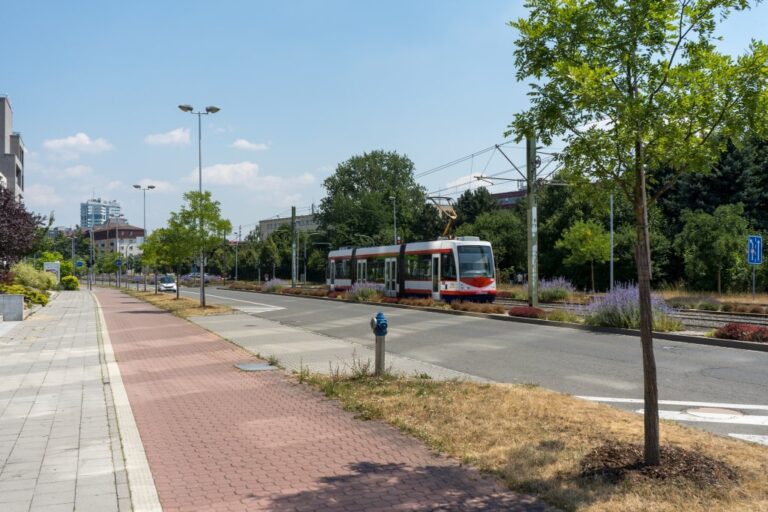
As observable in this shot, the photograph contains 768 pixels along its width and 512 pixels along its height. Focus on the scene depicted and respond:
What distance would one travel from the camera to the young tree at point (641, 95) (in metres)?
5.11

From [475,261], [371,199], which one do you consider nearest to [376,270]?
[475,261]

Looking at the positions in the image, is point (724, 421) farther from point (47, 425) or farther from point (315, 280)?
point (315, 280)

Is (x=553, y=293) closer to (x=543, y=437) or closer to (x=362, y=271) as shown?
(x=362, y=271)

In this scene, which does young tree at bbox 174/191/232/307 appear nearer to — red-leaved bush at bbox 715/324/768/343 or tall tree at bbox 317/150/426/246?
red-leaved bush at bbox 715/324/768/343

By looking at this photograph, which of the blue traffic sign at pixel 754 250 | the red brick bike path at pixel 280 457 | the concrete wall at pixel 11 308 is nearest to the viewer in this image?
the red brick bike path at pixel 280 457

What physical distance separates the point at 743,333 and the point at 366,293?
22.4 metres

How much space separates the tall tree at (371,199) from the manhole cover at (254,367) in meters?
69.7

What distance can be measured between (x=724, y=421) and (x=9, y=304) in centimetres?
2161

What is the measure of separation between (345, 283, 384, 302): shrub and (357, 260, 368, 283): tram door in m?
1.36

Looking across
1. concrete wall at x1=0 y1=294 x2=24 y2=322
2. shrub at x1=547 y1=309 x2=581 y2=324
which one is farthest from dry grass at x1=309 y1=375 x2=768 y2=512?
concrete wall at x1=0 y1=294 x2=24 y2=322

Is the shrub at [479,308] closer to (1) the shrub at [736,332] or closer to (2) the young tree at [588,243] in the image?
(1) the shrub at [736,332]

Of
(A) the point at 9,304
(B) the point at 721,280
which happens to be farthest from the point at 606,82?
(B) the point at 721,280

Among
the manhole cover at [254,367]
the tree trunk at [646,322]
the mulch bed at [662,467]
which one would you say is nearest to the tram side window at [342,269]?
the manhole cover at [254,367]

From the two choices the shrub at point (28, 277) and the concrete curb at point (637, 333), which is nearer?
the concrete curb at point (637, 333)
